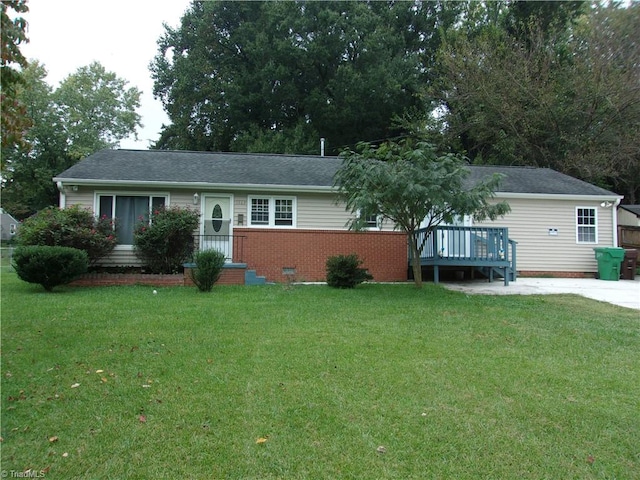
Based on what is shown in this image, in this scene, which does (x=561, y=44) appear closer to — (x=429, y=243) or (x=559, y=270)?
(x=559, y=270)

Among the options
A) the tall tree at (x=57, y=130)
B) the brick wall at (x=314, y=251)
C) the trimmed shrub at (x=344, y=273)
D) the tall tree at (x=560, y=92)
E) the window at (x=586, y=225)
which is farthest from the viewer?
the tall tree at (x=57, y=130)

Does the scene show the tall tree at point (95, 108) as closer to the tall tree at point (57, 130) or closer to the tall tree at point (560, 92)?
the tall tree at point (57, 130)

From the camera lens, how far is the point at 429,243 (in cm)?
1212

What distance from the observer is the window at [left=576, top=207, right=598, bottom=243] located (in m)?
14.4

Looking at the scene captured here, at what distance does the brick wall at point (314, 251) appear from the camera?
12422 mm

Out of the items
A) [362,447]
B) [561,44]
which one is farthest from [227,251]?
[561,44]

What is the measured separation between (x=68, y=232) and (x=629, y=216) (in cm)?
2059

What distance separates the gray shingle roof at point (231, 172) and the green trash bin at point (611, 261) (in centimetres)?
199

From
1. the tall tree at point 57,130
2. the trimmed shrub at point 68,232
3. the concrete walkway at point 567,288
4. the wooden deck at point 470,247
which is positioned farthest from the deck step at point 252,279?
the tall tree at point 57,130

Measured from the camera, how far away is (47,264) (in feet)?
30.6

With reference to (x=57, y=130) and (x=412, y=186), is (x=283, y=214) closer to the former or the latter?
(x=412, y=186)

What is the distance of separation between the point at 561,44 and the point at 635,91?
16.3 feet

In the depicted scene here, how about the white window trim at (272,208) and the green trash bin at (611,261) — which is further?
the green trash bin at (611,261)

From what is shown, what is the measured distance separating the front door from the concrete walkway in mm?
6225
